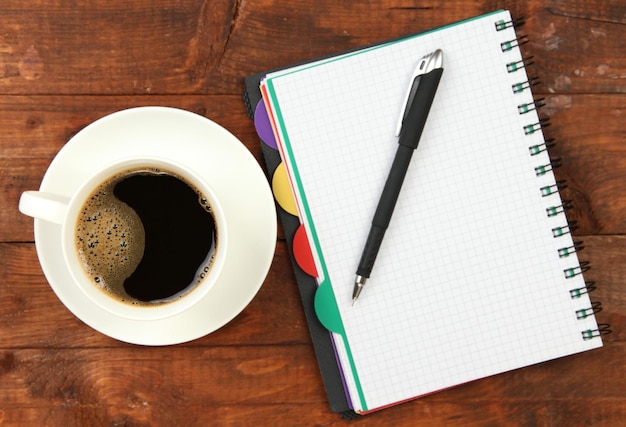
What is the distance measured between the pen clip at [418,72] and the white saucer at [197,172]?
0.62ft

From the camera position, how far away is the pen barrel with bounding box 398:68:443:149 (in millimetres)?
738

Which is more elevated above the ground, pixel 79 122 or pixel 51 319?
pixel 79 122

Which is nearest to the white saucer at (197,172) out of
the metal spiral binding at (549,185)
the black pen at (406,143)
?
the black pen at (406,143)

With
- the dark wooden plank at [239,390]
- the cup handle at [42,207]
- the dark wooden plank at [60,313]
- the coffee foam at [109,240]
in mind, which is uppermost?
the cup handle at [42,207]

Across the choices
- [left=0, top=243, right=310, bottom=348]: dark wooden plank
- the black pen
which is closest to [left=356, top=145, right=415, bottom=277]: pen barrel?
the black pen

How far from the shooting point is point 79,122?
2.60 feet

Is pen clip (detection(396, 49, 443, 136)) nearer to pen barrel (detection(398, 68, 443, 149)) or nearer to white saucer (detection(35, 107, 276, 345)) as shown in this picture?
pen barrel (detection(398, 68, 443, 149))

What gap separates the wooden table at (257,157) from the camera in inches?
31.2

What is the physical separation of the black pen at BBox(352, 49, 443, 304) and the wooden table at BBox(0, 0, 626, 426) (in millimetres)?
96

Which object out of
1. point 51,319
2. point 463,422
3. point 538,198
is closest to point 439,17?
point 538,198

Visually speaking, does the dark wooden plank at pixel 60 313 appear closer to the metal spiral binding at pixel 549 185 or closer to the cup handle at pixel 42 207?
the cup handle at pixel 42 207

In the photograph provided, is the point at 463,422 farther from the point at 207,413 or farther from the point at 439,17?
the point at 439,17

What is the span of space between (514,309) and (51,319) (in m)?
0.59

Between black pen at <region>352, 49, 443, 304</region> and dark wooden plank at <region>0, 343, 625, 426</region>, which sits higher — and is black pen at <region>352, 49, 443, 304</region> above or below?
above
